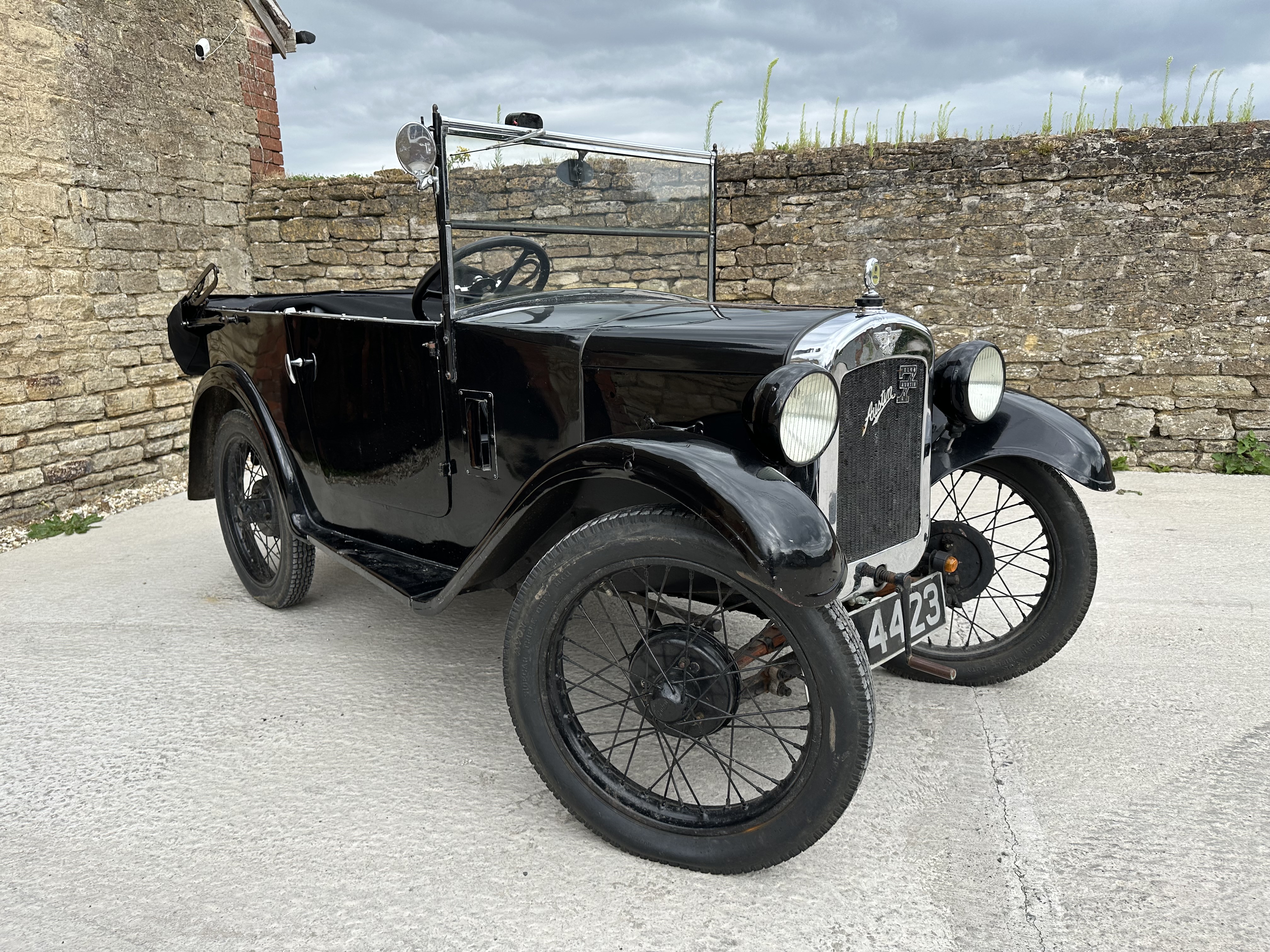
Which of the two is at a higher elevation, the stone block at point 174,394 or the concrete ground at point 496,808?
the stone block at point 174,394

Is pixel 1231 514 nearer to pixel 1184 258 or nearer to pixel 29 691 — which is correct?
pixel 1184 258

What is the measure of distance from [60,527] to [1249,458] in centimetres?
715

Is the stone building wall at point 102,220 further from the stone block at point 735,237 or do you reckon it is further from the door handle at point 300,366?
the stone block at point 735,237

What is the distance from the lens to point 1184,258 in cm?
557

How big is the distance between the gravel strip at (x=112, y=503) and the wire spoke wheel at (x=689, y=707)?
4.04 m

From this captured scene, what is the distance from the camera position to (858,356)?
6.79 ft

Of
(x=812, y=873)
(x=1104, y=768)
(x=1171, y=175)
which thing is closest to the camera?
(x=812, y=873)

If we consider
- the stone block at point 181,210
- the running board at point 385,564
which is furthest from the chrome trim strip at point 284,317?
the stone block at point 181,210

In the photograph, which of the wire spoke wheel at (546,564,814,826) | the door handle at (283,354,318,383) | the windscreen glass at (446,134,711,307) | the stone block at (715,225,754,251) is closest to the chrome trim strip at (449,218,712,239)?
the windscreen glass at (446,134,711,307)

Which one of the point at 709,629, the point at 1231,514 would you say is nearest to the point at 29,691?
the point at 709,629

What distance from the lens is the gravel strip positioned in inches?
190

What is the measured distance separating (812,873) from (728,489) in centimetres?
87

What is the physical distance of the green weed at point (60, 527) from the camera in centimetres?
488

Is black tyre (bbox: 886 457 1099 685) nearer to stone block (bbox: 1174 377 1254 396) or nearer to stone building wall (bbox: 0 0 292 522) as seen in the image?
stone block (bbox: 1174 377 1254 396)
